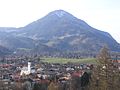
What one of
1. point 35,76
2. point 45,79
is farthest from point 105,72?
point 35,76

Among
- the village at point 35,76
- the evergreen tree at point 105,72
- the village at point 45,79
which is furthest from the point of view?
the village at point 35,76

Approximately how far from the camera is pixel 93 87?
3078cm

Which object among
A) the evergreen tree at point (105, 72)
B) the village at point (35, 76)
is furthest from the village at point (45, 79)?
the evergreen tree at point (105, 72)

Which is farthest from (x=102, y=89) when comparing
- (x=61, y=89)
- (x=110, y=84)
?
(x=61, y=89)

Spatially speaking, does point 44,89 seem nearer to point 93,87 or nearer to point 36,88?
point 36,88

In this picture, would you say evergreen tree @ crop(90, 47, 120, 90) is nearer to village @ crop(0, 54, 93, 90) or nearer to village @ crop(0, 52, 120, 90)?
village @ crop(0, 52, 120, 90)

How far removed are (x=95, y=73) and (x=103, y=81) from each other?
1913 mm

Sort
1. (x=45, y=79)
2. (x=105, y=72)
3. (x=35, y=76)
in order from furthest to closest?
(x=35, y=76) → (x=45, y=79) → (x=105, y=72)

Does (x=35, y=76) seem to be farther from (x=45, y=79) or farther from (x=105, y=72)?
(x=105, y=72)

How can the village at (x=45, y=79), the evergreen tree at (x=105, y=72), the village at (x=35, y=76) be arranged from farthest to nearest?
the village at (x=35, y=76), the village at (x=45, y=79), the evergreen tree at (x=105, y=72)

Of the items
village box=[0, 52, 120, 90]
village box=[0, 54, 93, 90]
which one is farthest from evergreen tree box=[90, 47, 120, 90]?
village box=[0, 54, 93, 90]

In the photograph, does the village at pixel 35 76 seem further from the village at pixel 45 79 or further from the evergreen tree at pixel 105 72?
the evergreen tree at pixel 105 72

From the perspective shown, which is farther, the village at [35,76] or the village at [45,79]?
the village at [35,76]

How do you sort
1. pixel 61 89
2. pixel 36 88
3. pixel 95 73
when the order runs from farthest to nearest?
pixel 61 89, pixel 36 88, pixel 95 73
